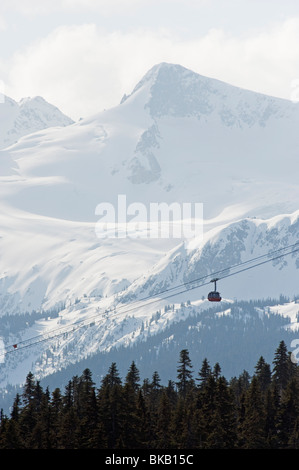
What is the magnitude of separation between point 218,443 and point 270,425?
9362 millimetres

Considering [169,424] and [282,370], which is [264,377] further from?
[169,424]

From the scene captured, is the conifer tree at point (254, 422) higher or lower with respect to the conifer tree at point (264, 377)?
lower

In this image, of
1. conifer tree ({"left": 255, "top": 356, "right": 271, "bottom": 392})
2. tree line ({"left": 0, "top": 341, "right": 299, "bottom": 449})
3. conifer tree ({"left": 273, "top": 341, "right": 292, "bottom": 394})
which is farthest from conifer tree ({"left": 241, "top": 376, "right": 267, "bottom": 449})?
conifer tree ({"left": 255, "top": 356, "right": 271, "bottom": 392})

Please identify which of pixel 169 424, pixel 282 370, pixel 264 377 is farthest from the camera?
pixel 264 377

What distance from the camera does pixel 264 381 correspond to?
163750 mm

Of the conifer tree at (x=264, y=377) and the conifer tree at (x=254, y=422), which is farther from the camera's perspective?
the conifer tree at (x=264, y=377)

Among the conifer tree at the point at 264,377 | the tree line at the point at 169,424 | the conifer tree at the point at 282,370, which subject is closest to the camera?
the tree line at the point at 169,424

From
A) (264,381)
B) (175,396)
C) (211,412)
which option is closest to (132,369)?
(175,396)

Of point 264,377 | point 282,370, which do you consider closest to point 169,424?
point 282,370

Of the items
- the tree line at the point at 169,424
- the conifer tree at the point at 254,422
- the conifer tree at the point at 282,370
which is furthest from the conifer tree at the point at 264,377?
the conifer tree at the point at 254,422

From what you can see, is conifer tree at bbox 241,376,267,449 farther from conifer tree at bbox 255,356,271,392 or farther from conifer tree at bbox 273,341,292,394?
conifer tree at bbox 255,356,271,392

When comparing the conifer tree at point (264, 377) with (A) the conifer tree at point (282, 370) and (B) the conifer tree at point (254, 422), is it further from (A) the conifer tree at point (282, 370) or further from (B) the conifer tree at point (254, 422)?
(B) the conifer tree at point (254, 422)
